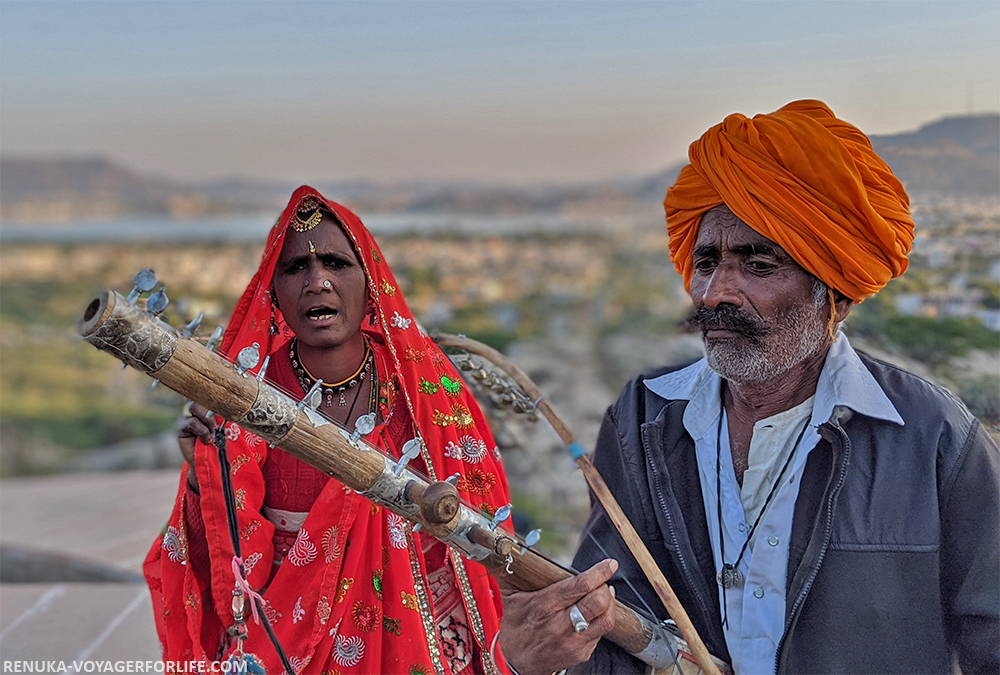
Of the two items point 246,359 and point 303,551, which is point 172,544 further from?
point 246,359

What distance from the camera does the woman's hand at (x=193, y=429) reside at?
1866 mm

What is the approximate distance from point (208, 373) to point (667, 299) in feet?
36.6

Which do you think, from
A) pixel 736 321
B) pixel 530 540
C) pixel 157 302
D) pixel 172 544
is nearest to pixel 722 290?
pixel 736 321

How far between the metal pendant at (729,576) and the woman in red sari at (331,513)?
0.68 m

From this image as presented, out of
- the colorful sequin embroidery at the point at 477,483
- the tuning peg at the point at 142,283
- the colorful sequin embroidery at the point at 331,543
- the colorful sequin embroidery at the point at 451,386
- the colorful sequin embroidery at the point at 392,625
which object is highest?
the tuning peg at the point at 142,283

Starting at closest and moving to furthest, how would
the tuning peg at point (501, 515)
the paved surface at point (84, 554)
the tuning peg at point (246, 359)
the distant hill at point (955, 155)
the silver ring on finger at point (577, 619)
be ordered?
the tuning peg at point (246, 359), the tuning peg at point (501, 515), the silver ring on finger at point (577, 619), the distant hill at point (955, 155), the paved surface at point (84, 554)

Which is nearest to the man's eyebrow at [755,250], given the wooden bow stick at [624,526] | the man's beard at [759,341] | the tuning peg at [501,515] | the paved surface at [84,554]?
the man's beard at [759,341]

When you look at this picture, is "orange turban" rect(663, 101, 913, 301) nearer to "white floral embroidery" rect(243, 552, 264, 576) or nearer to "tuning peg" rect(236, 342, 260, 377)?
"tuning peg" rect(236, 342, 260, 377)

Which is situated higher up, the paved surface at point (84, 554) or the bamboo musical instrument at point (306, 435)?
the bamboo musical instrument at point (306, 435)

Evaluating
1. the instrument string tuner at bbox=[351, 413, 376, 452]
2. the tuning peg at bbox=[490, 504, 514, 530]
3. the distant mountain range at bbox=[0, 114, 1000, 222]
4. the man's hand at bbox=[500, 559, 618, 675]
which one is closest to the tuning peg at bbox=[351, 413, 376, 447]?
the instrument string tuner at bbox=[351, 413, 376, 452]

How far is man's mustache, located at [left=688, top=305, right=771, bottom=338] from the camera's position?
6.05 ft

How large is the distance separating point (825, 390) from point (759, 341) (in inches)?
7.4

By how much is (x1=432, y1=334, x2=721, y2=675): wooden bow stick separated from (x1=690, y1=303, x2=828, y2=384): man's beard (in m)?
0.37

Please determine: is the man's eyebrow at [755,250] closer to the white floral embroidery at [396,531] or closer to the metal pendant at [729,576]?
the metal pendant at [729,576]
